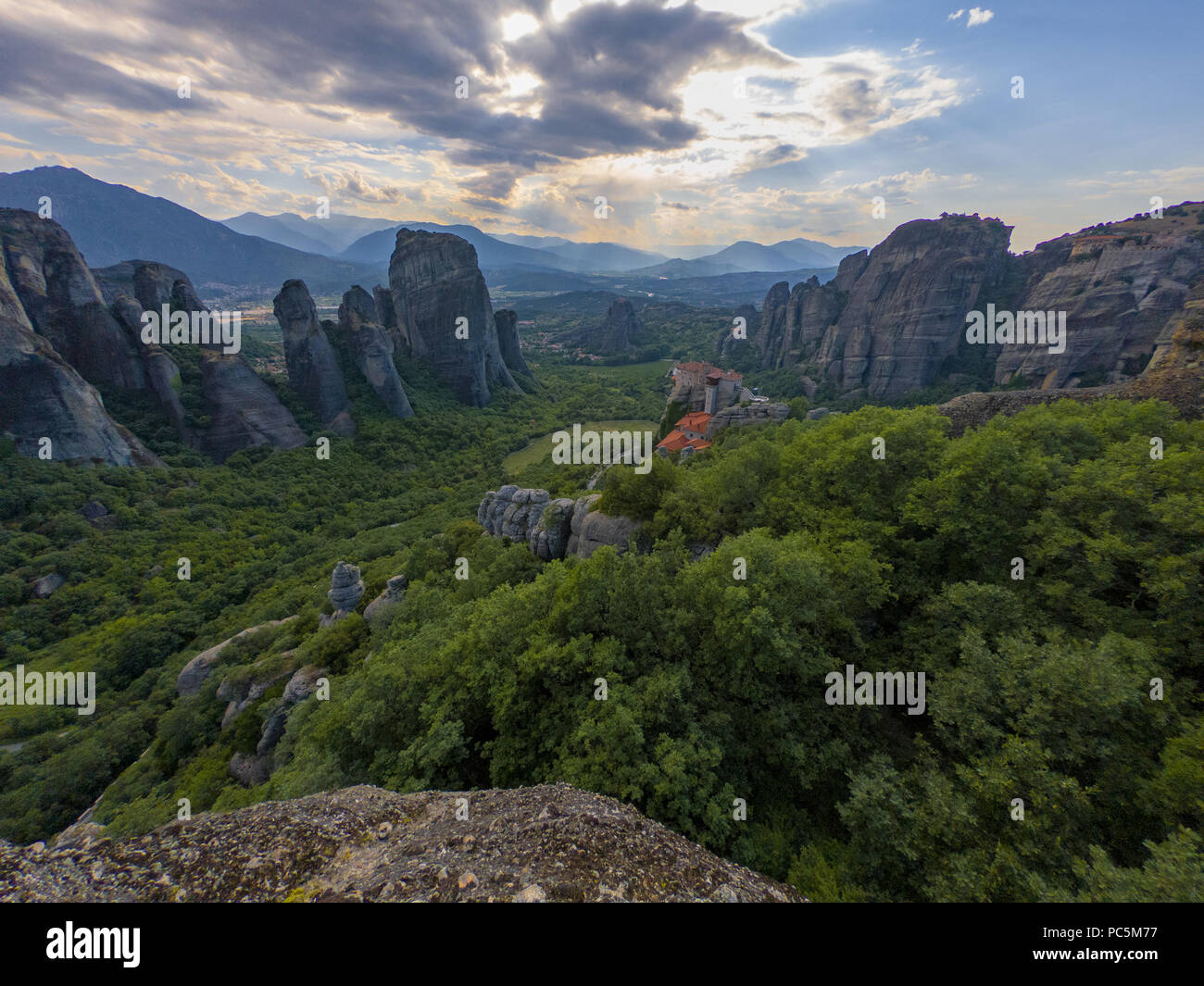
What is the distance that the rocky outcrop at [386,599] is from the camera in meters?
26.6

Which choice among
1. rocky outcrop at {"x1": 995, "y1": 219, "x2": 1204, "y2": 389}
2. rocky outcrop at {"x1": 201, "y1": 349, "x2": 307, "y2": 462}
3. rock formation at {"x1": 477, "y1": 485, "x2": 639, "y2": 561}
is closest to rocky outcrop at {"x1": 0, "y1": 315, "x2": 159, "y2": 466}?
rocky outcrop at {"x1": 201, "y1": 349, "x2": 307, "y2": 462}

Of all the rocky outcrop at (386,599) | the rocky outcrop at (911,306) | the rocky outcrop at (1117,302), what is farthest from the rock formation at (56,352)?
the rocky outcrop at (1117,302)

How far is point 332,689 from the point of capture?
19766mm

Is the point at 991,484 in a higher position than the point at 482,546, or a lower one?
higher

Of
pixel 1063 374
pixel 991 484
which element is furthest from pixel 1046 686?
pixel 1063 374

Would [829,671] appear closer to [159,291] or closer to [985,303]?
[159,291]

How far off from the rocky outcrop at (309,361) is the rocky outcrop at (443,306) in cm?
2587

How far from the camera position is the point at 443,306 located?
101875mm

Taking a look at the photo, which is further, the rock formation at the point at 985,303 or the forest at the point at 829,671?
the rock formation at the point at 985,303

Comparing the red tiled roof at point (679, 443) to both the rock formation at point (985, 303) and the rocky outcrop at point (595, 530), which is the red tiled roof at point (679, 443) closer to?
the rocky outcrop at point (595, 530)

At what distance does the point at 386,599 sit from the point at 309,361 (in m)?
71.6

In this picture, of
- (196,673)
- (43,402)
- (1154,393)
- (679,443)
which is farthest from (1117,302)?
(43,402)

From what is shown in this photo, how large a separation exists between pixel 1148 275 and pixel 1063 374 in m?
18.0

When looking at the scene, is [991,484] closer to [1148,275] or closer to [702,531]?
[702,531]
